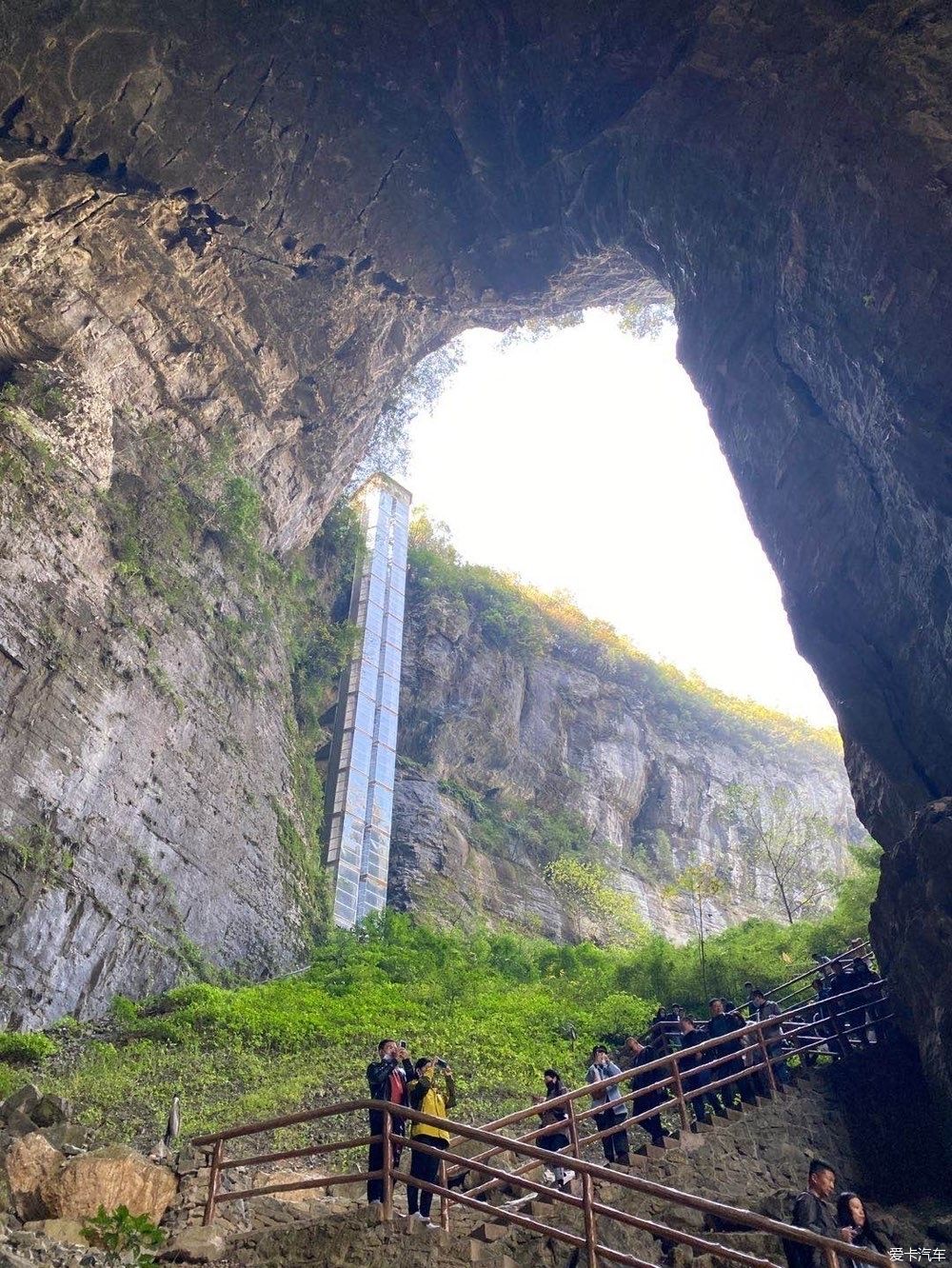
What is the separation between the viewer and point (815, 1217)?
6.37 metres

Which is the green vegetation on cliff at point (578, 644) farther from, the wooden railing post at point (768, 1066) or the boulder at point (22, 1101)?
the boulder at point (22, 1101)

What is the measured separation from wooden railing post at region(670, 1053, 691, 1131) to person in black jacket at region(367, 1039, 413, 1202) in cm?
260

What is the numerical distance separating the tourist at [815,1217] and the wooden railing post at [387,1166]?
255cm

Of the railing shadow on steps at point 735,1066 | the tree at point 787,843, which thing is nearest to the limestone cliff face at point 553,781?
the tree at point 787,843

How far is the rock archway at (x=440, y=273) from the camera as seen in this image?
40.7 feet

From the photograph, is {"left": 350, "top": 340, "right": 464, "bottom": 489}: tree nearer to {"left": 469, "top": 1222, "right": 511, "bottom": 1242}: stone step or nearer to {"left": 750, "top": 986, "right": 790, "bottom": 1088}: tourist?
{"left": 750, "top": 986, "right": 790, "bottom": 1088}: tourist

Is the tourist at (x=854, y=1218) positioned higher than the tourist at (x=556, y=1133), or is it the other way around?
the tourist at (x=556, y=1133)

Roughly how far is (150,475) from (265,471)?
4.10m

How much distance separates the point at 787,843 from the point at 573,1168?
22.3m

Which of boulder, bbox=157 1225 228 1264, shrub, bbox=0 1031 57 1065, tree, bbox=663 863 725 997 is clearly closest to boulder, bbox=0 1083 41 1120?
boulder, bbox=157 1225 228 1264

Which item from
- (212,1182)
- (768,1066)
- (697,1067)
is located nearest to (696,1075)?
(697,1067)

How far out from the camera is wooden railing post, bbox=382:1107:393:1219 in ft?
20.5

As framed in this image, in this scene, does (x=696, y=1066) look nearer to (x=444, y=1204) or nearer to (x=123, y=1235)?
(x=444, y=1204)

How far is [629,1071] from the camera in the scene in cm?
877
